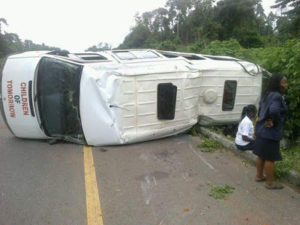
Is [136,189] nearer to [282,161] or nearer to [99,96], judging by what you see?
[282,161]

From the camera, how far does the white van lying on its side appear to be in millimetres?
5793

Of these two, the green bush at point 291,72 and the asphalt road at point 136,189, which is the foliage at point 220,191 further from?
the green bush at point 291,72

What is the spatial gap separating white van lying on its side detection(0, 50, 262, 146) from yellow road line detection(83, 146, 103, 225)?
0.86 metres

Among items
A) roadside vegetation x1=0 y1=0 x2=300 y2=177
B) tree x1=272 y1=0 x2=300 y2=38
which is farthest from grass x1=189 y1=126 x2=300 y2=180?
tree x1=272 y1=0 x2=300 y2=38

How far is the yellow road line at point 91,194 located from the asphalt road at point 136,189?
11mm

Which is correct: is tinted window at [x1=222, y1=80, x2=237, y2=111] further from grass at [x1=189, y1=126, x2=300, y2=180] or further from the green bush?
grass at [x1=189, y1=126, x2=300, y2=180]

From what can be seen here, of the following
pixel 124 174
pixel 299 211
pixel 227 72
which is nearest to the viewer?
pixel 299 211

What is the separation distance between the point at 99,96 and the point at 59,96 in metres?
0.86

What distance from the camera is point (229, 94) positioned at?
7.01m

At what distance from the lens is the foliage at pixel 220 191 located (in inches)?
149

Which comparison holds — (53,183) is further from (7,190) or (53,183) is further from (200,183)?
(200,183)

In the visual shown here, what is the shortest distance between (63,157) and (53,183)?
1.22m

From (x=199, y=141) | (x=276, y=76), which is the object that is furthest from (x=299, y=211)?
(x=199, y=141)

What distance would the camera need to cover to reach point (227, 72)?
6.88 m
